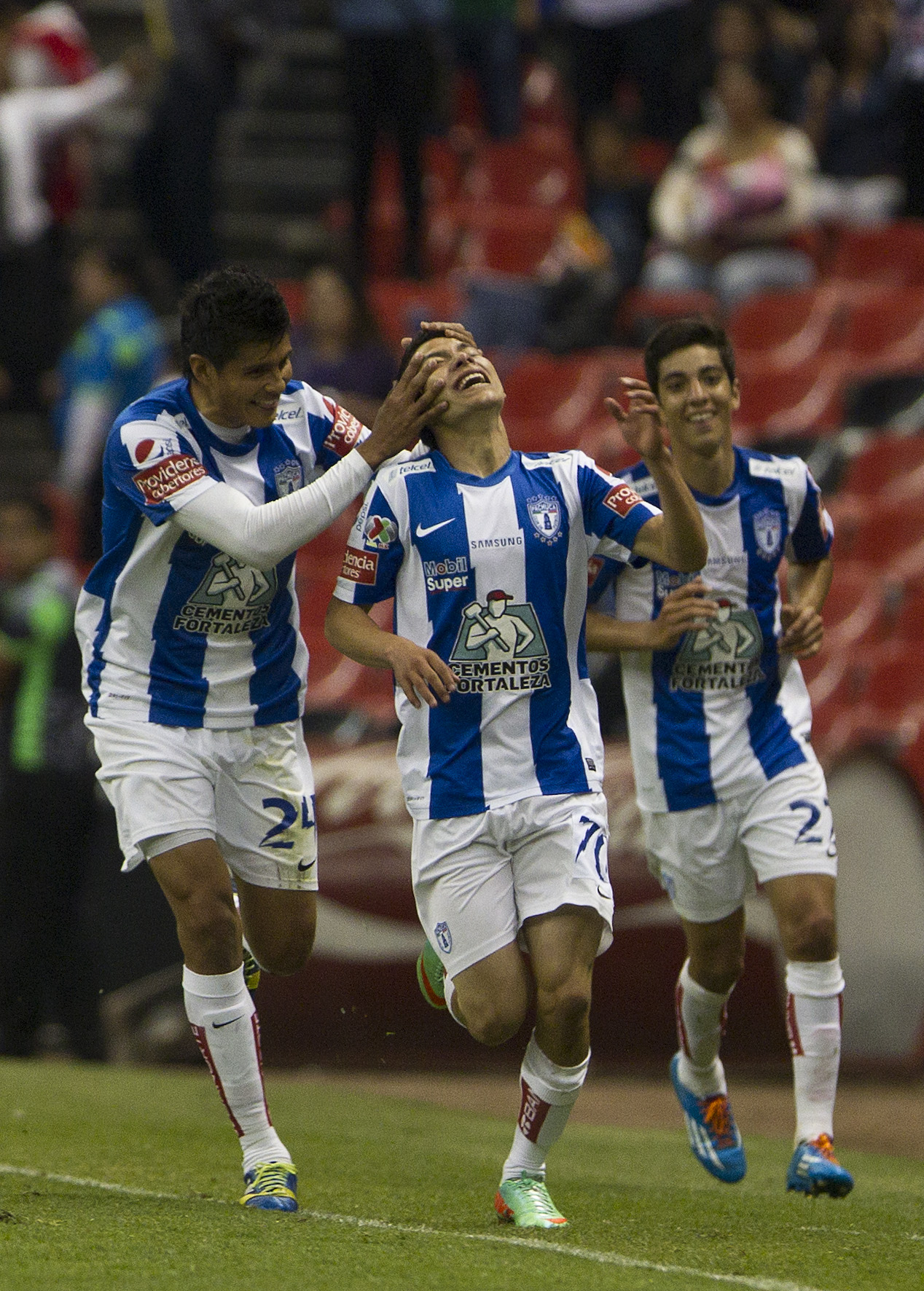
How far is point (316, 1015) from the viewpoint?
9328 mm

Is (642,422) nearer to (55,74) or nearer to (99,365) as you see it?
(99,365)

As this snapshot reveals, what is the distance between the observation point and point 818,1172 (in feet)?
19.5

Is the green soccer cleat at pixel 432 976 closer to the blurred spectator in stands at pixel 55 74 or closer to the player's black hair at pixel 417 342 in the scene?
the player's black hair at pixel 417 342

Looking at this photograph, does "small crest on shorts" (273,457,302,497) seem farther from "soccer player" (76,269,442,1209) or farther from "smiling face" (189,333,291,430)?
"smiling face" (189,333,291,430)

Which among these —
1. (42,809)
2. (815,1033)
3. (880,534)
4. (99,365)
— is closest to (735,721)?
(815,1033)

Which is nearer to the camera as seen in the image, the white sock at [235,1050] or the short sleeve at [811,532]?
the white sock at [235,1050]

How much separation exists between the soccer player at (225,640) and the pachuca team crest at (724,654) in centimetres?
122

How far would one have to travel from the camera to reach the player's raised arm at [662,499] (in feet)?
17.3

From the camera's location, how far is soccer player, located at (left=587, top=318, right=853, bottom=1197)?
240 inches

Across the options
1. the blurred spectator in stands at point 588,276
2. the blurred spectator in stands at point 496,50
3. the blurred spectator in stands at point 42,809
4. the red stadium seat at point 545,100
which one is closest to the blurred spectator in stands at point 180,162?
the blurred spectator in stands at point 496,50

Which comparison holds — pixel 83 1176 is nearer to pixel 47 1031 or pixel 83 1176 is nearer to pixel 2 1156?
pixel 2 1156

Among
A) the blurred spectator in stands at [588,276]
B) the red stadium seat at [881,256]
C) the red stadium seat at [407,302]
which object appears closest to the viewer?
the red stadium seat at [881,256]

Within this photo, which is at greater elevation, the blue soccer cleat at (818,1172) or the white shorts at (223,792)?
the white shorts at (223,792)

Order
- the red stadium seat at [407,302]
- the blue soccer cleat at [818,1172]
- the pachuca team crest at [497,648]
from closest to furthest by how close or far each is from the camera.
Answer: the pachuca team crest at [497,648]
the blue soccer cleat at [818,1172]
the red stadium seat at [407,302]
